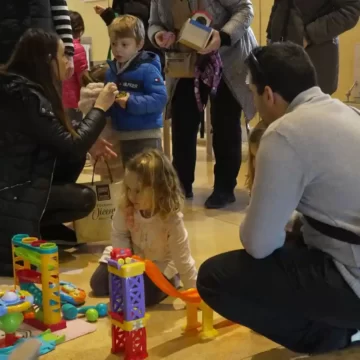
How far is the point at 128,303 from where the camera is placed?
1.60m

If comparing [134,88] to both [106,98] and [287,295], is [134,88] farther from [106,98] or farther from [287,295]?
[287,295]

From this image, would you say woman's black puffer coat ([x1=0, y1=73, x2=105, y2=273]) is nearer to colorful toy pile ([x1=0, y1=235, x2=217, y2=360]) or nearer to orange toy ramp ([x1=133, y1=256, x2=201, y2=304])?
colorful toy pile ([x1=0, y1=235, x2=217, y2=360])

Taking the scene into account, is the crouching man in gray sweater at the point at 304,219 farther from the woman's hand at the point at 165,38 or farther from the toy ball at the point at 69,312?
the woman's hand at the point at 165,38

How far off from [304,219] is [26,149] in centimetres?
108

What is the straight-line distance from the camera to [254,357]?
166 centimetres

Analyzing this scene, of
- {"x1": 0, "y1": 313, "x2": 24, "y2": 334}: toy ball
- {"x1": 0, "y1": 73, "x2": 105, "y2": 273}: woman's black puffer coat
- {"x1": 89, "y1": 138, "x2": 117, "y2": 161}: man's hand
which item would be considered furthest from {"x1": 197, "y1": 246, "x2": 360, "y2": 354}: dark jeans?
{"x1": 89, "y1": 138, "x2": 117, "y2": 161}: man's hand

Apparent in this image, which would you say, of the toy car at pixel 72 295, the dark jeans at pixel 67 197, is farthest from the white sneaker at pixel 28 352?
the dark jeans at pixel 67 197

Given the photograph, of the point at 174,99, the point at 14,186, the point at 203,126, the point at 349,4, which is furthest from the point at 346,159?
the point at 203,126

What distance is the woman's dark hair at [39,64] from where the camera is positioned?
7.34 ft

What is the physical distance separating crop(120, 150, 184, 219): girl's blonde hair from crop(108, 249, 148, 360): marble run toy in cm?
31

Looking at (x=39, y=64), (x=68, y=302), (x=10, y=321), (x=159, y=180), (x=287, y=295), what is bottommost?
(x=68, y=302)

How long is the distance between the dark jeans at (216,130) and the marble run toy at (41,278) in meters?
1.45

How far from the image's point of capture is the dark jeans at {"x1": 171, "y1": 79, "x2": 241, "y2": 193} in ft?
10.2

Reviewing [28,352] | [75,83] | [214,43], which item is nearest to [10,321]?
[28,352]
